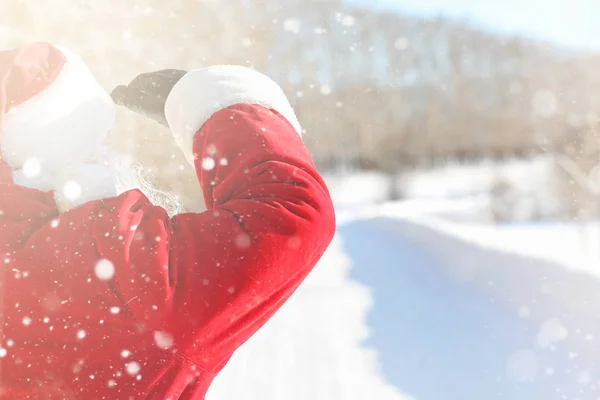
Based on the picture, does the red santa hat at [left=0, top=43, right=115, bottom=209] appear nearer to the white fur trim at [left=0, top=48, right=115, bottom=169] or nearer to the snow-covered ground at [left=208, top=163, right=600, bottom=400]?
the white fur trim at [left=0, top=48, right=115, bottom=169]

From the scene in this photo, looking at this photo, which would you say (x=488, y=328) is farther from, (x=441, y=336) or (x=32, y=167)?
(x=32, y=167)

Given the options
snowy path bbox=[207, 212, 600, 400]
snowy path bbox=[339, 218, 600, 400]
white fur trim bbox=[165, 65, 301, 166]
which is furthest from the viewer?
snowy path bbox=[339, 218, 600, 400]

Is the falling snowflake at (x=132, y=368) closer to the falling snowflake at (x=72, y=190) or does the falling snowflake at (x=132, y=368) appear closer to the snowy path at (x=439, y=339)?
the falling snowflake at (x=72, y=190)

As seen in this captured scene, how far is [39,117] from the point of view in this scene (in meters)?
0.61

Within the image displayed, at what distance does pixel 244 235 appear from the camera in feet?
1.71

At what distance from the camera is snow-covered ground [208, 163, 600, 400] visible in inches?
102

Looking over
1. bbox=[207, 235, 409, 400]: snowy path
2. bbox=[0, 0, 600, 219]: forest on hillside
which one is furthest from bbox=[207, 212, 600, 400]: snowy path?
bbox=[0, 0, 600, 219]: forest on hillside

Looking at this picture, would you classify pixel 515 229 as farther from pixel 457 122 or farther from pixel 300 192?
pixel 300 192

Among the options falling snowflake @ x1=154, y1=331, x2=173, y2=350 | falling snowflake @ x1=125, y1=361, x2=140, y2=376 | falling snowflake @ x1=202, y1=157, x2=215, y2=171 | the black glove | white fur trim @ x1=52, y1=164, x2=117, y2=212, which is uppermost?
the black glove

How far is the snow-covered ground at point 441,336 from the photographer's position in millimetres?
2600

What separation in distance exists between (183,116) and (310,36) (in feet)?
57.9

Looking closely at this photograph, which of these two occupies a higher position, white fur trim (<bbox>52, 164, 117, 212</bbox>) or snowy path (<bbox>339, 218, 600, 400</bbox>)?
white fur trim (<bbox>52, 164, 117, 212</bbox>)

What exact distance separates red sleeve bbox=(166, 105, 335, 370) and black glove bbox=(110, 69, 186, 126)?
0.50ft

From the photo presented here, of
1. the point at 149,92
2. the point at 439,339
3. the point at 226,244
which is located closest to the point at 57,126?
the point at 149,92
